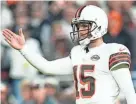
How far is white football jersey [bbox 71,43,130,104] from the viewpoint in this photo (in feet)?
22.2

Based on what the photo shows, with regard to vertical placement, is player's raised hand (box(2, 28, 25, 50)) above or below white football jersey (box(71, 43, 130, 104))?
above

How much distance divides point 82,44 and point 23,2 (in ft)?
23.3

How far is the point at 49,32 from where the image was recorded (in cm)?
1302

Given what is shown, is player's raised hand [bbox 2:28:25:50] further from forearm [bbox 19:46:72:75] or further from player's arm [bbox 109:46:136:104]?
player's arm [bbox 109:46:136:104]

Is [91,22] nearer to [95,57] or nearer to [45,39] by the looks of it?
[95,57]

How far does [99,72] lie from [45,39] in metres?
6.01

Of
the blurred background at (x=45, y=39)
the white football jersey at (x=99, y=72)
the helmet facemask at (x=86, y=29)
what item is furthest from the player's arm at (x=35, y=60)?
the blurred background at (x=45, y=39)

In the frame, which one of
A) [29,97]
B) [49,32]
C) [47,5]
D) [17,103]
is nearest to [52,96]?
[29,97]

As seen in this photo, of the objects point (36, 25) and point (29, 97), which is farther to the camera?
point (36, 25)

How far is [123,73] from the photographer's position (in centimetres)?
666

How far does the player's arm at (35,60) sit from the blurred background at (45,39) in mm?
3397

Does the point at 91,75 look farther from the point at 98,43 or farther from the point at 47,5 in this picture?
the point at 47,5

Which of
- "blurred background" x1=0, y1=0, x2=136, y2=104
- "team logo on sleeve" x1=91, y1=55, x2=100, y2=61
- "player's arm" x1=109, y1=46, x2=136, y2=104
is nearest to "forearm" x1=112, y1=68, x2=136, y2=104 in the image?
"player's arm" x1=109, y1=46, x2=136, y2=104

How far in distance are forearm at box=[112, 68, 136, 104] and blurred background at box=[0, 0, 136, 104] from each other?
404 cm
